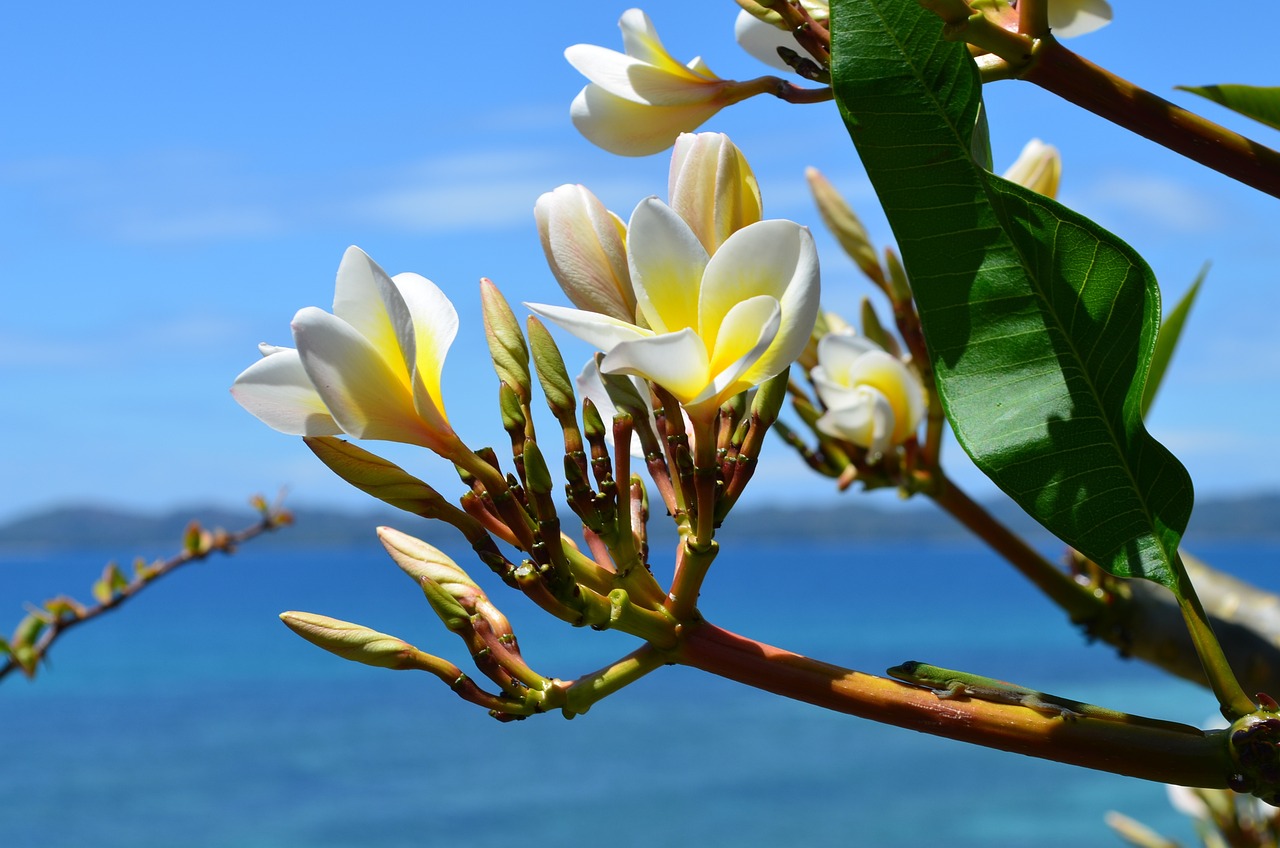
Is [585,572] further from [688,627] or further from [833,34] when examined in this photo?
[833,34]

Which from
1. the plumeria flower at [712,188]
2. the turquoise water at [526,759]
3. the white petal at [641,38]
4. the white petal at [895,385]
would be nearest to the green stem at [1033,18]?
the plumeria flower at [712,188]

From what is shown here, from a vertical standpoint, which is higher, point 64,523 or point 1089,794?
point 64,523

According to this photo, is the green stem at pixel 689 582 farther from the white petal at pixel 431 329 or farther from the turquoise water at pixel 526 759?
the turquoise water at pixel 526 759

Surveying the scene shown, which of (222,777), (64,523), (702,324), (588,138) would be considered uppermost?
(64,523)

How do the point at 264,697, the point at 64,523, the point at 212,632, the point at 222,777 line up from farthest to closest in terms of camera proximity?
the point at 64,523, the point at 212,632, the point at 264,697, the point at 222,777

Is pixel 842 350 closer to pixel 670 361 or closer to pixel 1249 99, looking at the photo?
pixel 1249 99

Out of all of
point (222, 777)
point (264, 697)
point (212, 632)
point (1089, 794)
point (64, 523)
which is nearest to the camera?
point (1089, 794)

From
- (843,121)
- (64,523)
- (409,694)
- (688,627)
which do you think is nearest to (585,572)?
(688,627)

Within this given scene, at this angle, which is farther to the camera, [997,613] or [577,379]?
[997,613]
